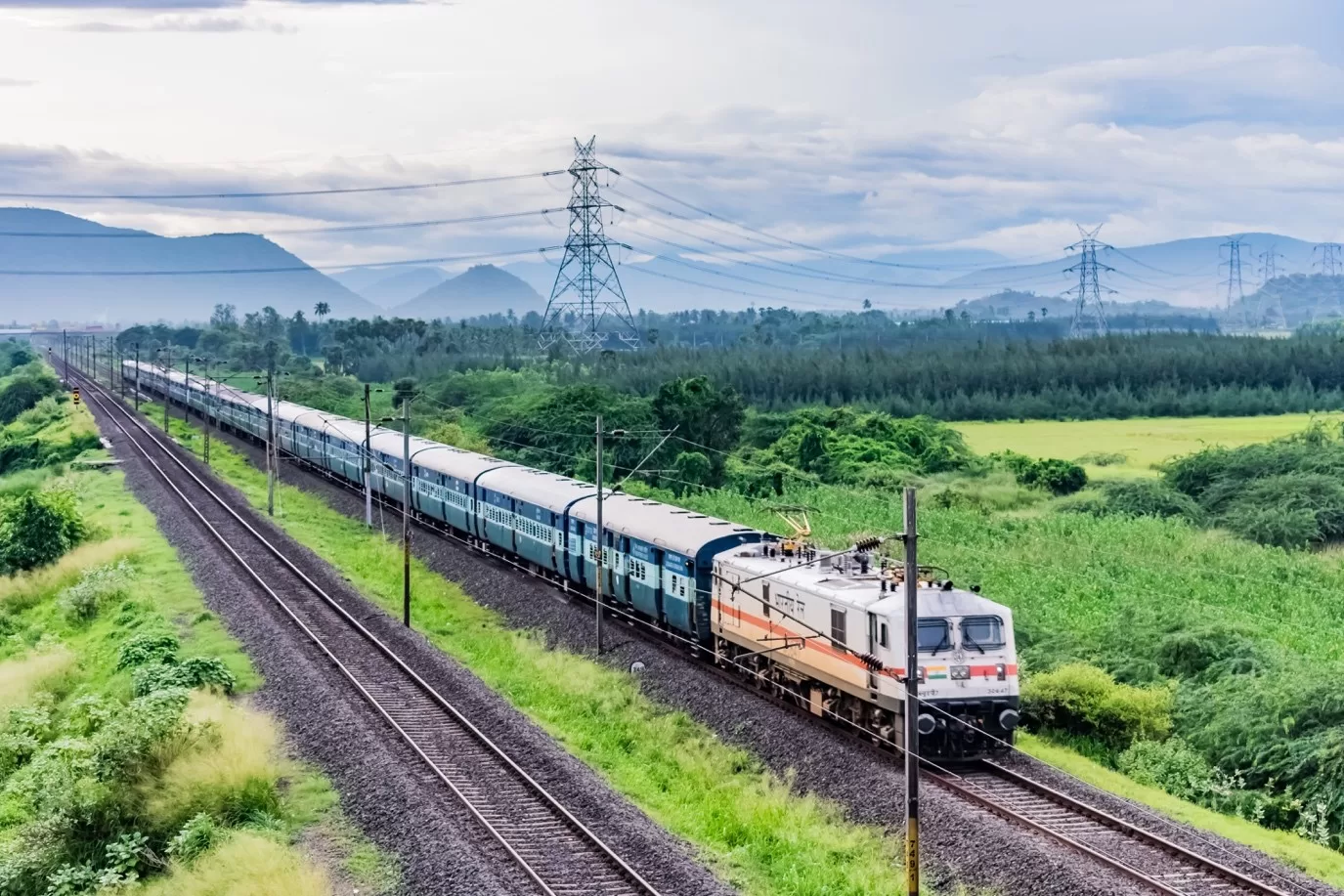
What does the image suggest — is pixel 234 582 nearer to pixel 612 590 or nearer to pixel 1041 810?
pixel 612 590

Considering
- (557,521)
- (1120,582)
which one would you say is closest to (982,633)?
(1120,582)

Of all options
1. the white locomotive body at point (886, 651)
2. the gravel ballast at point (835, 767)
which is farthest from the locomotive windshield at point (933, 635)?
the gravel ballast at point (835, 767)

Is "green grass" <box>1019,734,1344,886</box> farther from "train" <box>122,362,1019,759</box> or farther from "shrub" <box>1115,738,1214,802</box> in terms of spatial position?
"train" <box>122,362,1019,759</box>

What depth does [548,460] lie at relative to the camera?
75.6 metres

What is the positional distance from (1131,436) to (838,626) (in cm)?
7843

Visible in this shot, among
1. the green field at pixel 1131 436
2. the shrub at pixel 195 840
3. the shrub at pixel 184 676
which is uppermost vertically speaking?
the green field at pixel 1131 436

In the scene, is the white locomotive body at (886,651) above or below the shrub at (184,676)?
above

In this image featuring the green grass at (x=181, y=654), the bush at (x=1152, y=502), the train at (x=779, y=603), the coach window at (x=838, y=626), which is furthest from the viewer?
the bush at (x=1152, y=502)

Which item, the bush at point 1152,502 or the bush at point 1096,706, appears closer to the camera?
the bush at point 1096,706

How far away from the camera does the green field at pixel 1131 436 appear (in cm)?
8738

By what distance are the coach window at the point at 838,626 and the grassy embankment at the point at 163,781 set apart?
9.93 m

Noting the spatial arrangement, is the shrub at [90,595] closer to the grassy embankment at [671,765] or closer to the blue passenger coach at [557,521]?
the grassy embankment at [671,765]

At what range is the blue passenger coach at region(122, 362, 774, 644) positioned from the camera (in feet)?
117

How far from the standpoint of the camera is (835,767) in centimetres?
2705
